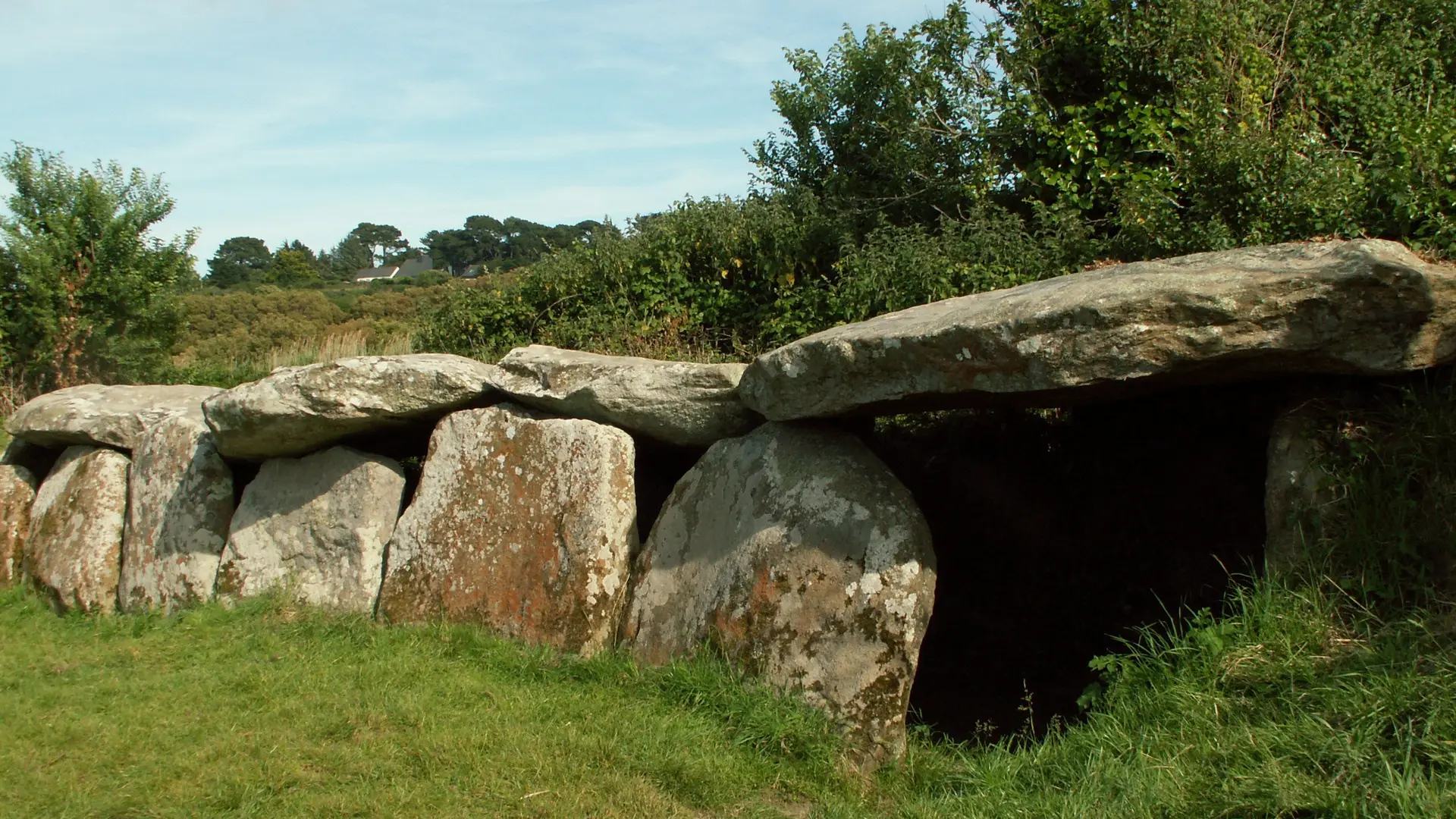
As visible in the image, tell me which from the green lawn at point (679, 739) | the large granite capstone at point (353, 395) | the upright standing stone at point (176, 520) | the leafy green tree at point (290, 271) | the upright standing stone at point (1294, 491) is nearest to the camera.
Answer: the green lawn at point (679, 739)

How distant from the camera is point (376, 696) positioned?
18.5 ft

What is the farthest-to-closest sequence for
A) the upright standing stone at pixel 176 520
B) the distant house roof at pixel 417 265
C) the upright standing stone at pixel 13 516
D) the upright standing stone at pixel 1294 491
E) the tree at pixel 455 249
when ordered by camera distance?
the distant house roof at pixel 417 265
the tree at pixel 455 249
the upright standing stone at pixel 13 516
the upright standing stone at pixel 176 520
the upright standing stone at pixel 1294 491

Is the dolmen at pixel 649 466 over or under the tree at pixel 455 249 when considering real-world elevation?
under

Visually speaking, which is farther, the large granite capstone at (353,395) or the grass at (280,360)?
the grass at (280,360)

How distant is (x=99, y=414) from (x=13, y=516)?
4.01 ft

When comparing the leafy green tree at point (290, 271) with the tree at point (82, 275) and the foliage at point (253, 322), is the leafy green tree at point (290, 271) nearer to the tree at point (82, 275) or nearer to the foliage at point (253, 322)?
the foliage at point (253, 322)

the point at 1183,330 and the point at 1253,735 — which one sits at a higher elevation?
the point at 1183,330

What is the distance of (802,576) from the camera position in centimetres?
546

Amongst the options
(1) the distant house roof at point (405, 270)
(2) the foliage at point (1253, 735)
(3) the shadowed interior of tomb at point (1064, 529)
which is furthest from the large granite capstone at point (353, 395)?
(1) the distant house roof at point (405, 270)

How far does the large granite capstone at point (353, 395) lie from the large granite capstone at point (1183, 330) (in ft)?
9.03

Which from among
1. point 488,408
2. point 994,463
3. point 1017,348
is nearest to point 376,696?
point 488,408

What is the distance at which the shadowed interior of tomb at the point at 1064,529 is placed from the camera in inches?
237

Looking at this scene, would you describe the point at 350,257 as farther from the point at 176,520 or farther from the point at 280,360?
the point at 176,520

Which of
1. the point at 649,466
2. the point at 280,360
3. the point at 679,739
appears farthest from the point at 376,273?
the point at 679,739
